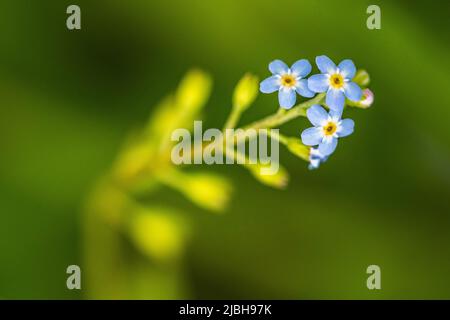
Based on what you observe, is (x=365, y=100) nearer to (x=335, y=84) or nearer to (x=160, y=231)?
(x=335, y=84)

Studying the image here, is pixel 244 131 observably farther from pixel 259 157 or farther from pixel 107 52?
pixel 107 52

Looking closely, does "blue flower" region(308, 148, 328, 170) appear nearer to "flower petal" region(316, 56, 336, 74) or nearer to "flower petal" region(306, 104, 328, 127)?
"flower petal" region(306, 104, 328, 127)

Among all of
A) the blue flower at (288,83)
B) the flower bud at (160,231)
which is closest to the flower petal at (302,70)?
the blue flower at (288,83)

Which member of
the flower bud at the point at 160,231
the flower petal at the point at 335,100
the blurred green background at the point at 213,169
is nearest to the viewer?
the flower petal at the point at 335,100

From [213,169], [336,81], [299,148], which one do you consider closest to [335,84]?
[336,81]

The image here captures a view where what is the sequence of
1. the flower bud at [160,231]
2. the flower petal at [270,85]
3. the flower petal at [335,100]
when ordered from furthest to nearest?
the flower bud at [160,231] < the flower petal at [270,85] < the flower petal at [335,100]

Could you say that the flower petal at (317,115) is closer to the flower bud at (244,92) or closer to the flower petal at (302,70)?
the flower petal at (302,70)
